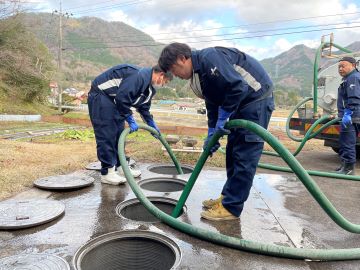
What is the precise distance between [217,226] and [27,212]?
164cm

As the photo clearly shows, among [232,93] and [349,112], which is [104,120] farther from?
[349,112]

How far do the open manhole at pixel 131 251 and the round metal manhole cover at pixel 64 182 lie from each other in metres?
1.24

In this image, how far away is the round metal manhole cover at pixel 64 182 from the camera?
3.51 meters

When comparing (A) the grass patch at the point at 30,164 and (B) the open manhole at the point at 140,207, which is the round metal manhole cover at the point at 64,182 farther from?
(B) the open manhole at the point at 140,207

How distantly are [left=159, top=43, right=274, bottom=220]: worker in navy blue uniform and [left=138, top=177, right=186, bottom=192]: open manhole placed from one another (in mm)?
1200

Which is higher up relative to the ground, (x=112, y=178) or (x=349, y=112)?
(x=349, y=112)

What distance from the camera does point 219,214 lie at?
9.52ft

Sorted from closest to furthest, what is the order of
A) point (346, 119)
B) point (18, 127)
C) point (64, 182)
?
point (64, 182)
point (346, 119)
point (18, 127)

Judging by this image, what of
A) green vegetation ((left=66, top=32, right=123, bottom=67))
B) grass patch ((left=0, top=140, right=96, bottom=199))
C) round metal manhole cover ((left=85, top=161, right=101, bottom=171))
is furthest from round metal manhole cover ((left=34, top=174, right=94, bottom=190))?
green vegetation ((left=66, top=32, right=123, bottom=67))

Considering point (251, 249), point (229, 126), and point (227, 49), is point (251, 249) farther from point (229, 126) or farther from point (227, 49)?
point (227, 49)

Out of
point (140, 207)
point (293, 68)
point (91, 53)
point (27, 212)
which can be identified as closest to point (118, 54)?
point (91, 53)

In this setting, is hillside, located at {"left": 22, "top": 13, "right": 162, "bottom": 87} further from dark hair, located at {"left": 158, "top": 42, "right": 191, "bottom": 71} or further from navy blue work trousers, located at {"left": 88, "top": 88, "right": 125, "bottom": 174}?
dark hair, located at {"left": 158, "top": 42, "right": 191, "bottom": 71}

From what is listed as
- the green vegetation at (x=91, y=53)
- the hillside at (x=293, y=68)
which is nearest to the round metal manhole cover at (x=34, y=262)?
the hillside at (x=293, y=68)

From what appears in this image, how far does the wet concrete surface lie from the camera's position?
7.36 feet
